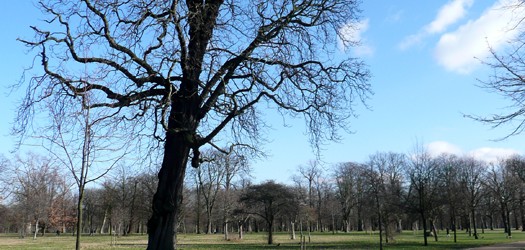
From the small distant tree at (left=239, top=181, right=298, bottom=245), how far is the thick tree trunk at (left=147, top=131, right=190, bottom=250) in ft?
118

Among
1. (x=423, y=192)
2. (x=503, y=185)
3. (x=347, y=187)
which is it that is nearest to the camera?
(x=423, y=192)

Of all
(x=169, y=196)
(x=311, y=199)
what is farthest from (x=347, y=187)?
(x=169, y=196)

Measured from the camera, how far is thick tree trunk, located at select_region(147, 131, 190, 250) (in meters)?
9.47

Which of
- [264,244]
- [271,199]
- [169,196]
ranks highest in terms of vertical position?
[271,199]

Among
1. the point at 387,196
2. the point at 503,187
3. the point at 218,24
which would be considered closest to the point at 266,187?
the point at 387,196

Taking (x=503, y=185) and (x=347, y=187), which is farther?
(x=347, y=187)

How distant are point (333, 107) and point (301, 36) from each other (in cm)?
183

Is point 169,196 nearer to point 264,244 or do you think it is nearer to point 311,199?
point 264,244

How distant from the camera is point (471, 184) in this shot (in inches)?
2445

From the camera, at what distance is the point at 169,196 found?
9.53 meters

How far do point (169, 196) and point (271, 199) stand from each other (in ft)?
119

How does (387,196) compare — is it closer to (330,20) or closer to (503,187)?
(503,187)

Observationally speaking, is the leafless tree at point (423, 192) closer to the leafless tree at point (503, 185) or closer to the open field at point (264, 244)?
the open field at point (264, 244)

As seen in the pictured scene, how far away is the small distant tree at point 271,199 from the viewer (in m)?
45.2
